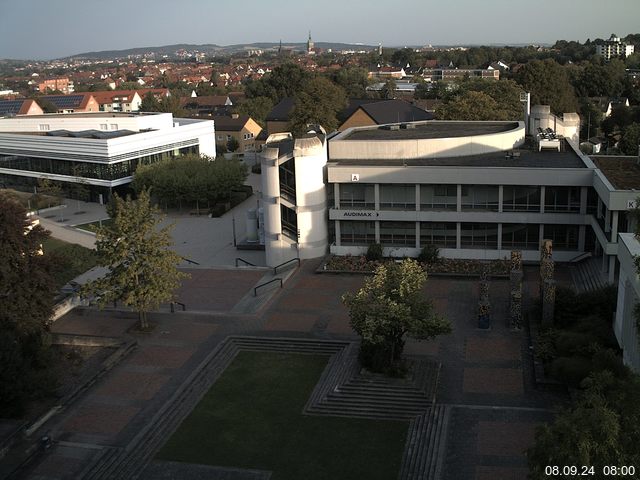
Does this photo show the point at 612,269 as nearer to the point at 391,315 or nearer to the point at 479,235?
the point at 479,235

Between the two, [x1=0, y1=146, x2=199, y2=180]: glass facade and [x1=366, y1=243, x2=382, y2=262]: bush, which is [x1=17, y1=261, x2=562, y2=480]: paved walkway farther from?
[x1=0, y1=146, x2=199, y2=180]: glass facade

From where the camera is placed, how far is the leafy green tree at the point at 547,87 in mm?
80188

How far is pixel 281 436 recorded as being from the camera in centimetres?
2145

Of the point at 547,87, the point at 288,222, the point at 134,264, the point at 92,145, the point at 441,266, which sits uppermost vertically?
the point at 547,87

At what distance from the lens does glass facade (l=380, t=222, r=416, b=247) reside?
37844 mm

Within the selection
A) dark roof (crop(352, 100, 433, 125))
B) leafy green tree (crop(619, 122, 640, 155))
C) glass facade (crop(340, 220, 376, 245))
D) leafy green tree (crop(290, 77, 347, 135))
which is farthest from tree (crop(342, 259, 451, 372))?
dark roof (crop(352, 100, 433, 125))

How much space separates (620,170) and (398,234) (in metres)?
11.5

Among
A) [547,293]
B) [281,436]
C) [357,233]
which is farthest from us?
[357,233]

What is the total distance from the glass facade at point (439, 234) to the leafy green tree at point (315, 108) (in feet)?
111

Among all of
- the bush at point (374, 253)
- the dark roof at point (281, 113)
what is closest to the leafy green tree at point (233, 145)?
the dark roof at point (281, 113)

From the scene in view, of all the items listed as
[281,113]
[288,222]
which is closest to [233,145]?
[281,113]

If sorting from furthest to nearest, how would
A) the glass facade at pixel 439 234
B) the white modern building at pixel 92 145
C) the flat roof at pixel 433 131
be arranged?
the white modern building at pixel 92 145 → the flat roof at pixel 433 131 → the glass facade at pixel 439 234

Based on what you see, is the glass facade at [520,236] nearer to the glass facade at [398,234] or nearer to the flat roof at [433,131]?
the glass facade at [398,234]

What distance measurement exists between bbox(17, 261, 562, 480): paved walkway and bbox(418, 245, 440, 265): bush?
5.69ft
